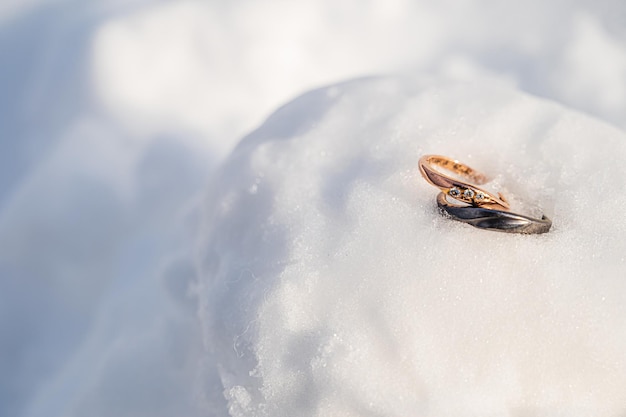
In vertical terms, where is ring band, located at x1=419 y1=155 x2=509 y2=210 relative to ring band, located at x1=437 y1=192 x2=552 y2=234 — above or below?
above

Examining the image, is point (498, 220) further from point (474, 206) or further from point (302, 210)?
point (302, 210)

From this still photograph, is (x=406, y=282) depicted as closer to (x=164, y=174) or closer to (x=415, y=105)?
(x=415, y=105)

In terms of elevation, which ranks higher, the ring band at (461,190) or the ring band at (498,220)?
the ring band at (461,190)

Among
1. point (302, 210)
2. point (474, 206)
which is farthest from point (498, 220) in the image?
point (302, 210)

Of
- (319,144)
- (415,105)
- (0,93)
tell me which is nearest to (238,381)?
(319,144)
